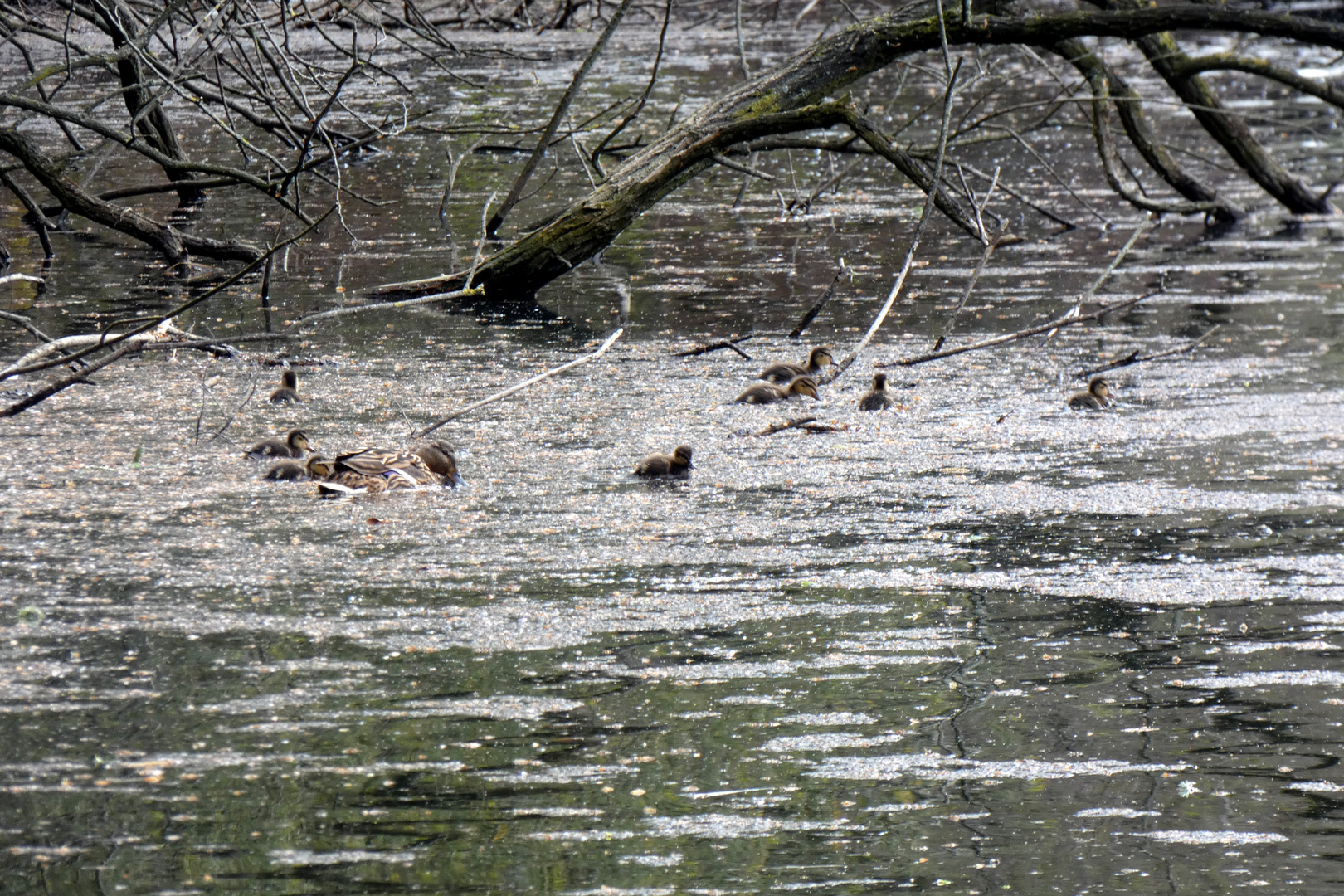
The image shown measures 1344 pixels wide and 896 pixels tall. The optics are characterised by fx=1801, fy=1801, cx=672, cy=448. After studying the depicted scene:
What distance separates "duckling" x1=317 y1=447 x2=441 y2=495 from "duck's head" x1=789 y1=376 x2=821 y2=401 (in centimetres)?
242

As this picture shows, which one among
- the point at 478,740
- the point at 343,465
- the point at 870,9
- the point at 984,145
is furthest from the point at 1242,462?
the point at 870,9

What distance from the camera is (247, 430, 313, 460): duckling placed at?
7.70 meters

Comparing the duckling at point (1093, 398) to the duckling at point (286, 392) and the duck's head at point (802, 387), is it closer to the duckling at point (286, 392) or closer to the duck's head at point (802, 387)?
the duck's head at point (802, 387)

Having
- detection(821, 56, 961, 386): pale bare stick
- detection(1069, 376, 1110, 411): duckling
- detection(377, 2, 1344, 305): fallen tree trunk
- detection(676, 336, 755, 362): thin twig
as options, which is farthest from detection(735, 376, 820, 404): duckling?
detection(377, 2, 1344, 305): fallen tree trunk

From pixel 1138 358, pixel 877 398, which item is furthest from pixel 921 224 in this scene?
pixel 1138 358

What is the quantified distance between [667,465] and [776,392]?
1.65 metres

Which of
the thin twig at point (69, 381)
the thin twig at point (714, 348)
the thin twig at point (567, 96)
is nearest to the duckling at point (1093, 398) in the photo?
the thin twig at point (714, 348)

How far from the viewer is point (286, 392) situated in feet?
29.2

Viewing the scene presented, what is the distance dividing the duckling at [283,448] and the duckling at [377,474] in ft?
1.36

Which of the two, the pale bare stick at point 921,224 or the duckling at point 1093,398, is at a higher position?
the pale bare stick at point 921,224

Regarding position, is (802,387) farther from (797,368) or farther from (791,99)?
(791,99)

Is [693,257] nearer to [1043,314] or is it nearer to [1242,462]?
[1043,314]

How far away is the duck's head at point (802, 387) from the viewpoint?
9.11 m

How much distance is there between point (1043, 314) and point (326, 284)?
4849 millimetres
